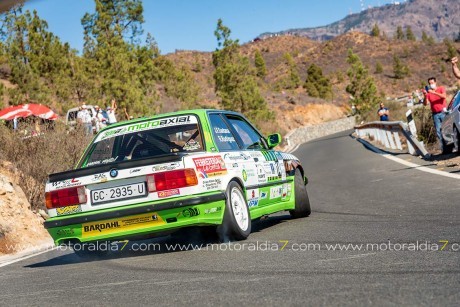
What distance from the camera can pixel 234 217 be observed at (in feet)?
21.4

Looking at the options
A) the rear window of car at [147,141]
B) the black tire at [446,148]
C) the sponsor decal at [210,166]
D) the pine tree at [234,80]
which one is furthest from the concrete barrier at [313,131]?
the sponsor decal at [210,166]

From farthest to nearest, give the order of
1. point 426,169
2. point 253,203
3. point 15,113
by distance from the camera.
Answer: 1. point 15,113
2. point 426,169
3. point 253,203

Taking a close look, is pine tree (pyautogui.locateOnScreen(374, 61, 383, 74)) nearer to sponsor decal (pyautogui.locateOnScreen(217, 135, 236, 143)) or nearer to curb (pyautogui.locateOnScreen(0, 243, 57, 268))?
curb (pyautogui.locateOnScreen(0, 243, 57, 268))

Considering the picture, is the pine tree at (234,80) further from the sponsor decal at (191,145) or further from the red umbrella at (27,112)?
the sponsor decal at (191,145)

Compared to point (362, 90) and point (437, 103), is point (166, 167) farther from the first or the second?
point (362, 90)

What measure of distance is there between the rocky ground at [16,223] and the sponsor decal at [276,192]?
139 inches

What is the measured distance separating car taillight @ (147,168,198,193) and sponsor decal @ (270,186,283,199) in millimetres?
1684

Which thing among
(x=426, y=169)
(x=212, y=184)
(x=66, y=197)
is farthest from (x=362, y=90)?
(x=66, y=197)

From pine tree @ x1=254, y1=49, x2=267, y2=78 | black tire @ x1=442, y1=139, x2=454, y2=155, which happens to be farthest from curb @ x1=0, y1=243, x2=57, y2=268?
pine tree @ x1=254, y1=49, x2=267, y2=78

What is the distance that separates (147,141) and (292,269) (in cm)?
284

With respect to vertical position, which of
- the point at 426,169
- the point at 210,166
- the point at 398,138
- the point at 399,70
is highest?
the point at 399,70

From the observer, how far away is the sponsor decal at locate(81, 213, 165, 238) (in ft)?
20.8

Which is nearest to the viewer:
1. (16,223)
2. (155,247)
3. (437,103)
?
(155,247)

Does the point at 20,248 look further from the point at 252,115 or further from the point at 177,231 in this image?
the point at 252,115
